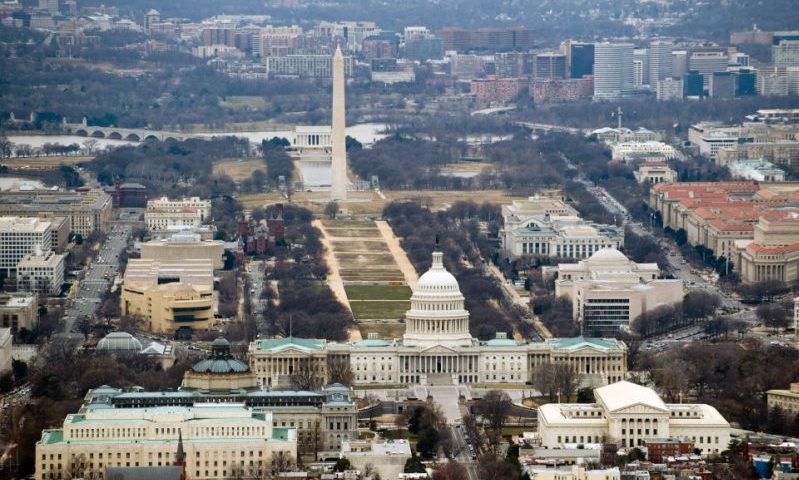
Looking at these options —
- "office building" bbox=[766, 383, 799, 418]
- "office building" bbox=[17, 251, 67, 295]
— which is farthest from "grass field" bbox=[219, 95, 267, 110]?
"office building" bbox=[766, 383, 799, 418]

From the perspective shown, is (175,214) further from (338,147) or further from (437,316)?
(437,316)

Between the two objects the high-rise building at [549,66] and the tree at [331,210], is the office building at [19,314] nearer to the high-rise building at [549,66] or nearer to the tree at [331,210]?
the tree at [331,210]

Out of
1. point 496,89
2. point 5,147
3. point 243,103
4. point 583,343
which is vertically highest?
point 583,343

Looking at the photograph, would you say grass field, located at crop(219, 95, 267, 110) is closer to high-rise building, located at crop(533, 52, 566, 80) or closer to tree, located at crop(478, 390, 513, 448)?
high-rise building, located at crop(533, 52, 566, 80)

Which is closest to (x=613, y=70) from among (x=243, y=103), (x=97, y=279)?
(x=243, y=103)

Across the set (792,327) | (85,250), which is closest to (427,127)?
(85,250)

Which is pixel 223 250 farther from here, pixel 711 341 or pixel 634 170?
pixel 634 170
